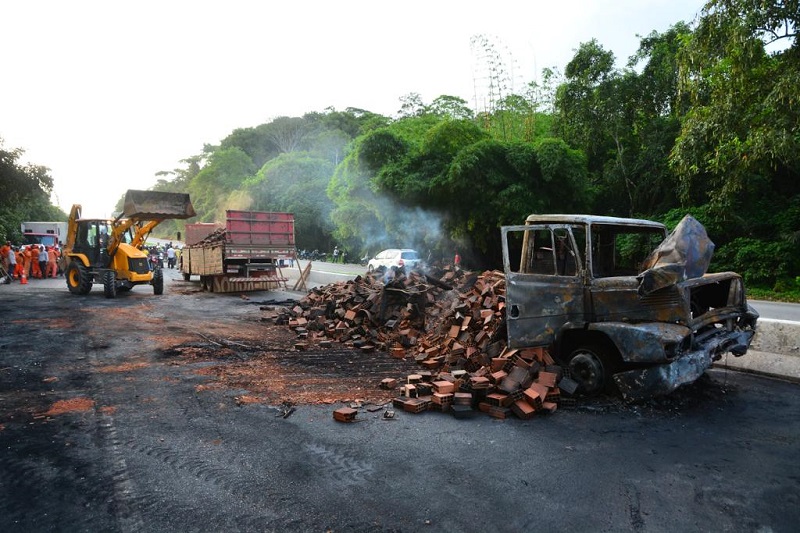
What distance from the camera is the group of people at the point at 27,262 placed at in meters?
22.4

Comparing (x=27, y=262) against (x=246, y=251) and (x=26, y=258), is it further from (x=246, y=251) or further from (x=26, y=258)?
(x=246, y=251)

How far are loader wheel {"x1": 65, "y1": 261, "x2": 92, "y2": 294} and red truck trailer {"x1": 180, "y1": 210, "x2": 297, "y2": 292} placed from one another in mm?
3686

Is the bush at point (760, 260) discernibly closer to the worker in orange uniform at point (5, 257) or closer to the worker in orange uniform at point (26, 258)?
the worker in orange uniform at point (5, 257)

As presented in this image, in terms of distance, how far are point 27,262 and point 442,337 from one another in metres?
25.6

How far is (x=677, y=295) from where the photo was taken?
527 centimetres

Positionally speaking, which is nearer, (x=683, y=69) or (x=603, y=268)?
(x=603, y=268)

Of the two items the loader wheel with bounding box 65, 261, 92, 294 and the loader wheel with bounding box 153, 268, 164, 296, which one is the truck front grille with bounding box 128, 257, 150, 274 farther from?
the loader wheel with bounding box 65, 261, 92, 294

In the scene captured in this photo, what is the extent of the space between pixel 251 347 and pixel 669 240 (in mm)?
6856

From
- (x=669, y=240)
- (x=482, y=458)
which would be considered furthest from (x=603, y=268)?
(x=482, y=458)

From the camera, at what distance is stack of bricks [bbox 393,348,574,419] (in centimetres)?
534

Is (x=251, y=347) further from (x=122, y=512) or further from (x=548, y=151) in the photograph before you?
(x=548, y=151)

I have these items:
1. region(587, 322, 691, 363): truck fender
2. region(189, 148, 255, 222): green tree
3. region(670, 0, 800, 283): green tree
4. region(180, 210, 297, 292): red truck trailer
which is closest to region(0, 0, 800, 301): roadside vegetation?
region(670, 0, 800, 283): green tree

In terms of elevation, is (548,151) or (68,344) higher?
(548,151)

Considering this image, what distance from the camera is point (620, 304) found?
560 centimetres
